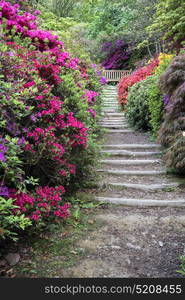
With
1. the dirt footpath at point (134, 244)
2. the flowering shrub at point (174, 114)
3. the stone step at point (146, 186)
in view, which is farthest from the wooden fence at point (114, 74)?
the dirt footpath at point (134, 244)

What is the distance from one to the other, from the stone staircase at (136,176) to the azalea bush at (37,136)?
0.57 metres

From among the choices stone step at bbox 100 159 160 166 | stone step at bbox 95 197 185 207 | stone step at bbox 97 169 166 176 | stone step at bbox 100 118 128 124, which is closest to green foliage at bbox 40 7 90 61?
stone step at bbox 100 118 128 124

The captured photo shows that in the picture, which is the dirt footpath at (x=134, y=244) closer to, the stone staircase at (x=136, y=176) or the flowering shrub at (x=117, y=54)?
the stone staircase at (x=136, y=176)

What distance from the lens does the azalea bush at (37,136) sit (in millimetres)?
2496

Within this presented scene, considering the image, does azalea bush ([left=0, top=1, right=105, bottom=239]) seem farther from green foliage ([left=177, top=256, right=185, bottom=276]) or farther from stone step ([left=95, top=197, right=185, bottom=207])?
green foliage ([left=177, top=256, right=185, bottom=276])

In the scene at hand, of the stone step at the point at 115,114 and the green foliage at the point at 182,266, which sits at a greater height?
the stone step at the point at 115,114

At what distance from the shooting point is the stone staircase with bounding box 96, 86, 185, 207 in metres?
4.03

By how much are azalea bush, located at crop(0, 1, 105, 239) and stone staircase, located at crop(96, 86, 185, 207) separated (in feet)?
1.86

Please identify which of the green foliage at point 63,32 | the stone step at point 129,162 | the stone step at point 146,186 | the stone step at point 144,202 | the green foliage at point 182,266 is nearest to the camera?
the green foliage at point 182,266

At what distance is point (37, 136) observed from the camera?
2.83m

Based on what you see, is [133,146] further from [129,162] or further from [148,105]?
[148,105]

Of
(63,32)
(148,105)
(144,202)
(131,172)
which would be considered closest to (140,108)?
(148,105)

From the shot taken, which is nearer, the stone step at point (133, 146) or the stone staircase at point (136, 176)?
the stone staircase at point (136, 176)

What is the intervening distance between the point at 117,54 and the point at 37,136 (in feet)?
60.7
